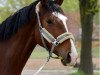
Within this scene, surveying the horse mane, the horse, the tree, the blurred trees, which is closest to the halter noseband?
the horse

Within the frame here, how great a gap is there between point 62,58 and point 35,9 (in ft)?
2.06

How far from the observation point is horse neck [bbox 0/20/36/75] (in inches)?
176

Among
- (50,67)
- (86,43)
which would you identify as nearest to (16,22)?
(86,43)

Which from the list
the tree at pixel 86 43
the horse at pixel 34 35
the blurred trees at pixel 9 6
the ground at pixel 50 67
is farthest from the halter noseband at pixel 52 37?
the ground at pixel 50 67

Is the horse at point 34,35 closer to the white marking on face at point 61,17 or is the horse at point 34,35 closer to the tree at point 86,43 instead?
the white marking on face at point 61,17

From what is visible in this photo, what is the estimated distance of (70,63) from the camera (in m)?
4.25

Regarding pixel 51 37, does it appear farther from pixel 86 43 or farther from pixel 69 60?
pixel 86 43

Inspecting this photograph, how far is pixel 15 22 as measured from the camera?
14.7 ft

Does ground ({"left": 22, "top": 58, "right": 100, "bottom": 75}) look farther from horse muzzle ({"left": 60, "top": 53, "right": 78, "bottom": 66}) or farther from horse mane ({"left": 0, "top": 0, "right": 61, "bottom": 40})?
horse muzzle ({"left": 60, "top": 53, "right": 78, "bottom": 66})

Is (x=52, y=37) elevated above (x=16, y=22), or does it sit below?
below

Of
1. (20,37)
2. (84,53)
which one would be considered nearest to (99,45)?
(84,53)

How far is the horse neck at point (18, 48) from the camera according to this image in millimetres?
4480

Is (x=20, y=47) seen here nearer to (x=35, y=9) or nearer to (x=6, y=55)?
(x=6, y=55)

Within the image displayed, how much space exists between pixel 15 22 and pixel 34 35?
0.83 ft
